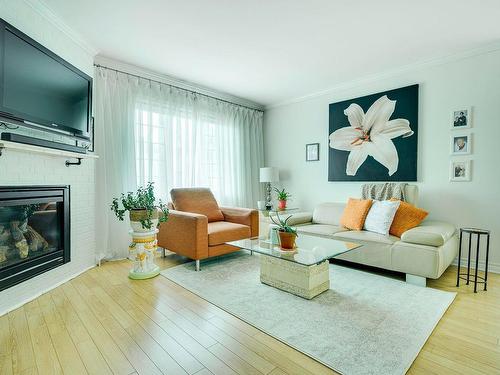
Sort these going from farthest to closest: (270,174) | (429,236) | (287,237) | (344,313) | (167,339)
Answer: (270,174) → (429,236) → (287,237) → (344,313) → (167,339)

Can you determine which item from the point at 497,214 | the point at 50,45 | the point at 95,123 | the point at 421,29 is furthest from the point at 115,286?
the point at 497,214

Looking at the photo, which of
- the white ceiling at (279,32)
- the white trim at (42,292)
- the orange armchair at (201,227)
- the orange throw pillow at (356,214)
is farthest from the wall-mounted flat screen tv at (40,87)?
the orange throw pillow at (356,214)

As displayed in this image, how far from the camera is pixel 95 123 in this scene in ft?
10.0

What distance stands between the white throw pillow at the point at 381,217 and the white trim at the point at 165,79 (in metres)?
2.92

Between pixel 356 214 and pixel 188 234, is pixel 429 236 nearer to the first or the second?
pixel 356 214

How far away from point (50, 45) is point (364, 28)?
291 centimetres

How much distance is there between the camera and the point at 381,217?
2.88 metres

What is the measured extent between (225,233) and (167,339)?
57.3 inches

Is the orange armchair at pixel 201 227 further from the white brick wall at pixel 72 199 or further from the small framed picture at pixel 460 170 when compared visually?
the small framed picture at pixel 460 170

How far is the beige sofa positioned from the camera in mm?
2336

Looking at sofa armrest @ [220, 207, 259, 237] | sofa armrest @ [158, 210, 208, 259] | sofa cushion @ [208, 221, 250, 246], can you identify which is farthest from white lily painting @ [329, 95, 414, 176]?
sofa armrest @ [158, 210, 208, 259]

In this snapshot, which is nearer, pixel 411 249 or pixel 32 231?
pixel 32 231

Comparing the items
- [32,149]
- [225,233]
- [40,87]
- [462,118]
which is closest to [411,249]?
[462,118]

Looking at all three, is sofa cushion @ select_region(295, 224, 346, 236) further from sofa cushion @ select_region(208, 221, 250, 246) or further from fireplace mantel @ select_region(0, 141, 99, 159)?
fireplace mantel @ select_region(0, 141, 99, 159)
